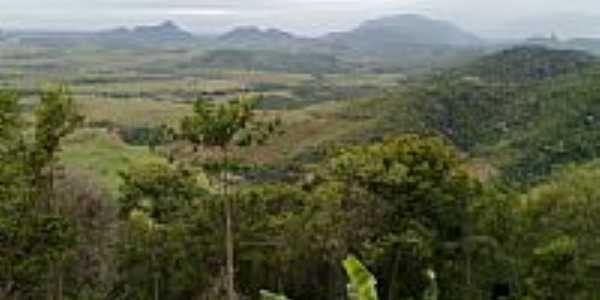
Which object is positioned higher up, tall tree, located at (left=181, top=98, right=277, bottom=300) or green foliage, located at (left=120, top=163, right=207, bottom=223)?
tall tree, located at (left=181, top=98, right=277, bottom=300)

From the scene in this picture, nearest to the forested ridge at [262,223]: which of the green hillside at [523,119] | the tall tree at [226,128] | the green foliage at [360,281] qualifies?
the tall tree at [226,128]

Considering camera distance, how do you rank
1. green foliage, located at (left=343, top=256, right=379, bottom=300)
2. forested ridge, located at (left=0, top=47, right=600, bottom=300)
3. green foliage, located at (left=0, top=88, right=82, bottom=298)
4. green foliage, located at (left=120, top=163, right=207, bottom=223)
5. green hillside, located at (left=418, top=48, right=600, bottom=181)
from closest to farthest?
green foliage, located at (left=343, top=256, right=379, bottom=300) → green foliage, located at (left=0, top=88, right=82, bottom=298) → forested ridge, located at (left=0, top=47, right=600, bottom=300) → green foliage, located at (left=120, top=163, right=207, bottom=223) → green hillside, located at (left=418, top=48, right=600, bottom=181)

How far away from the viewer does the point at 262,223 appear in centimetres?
4216

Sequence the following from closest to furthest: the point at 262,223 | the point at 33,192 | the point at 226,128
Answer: the point at 226,128 < the point at 33,192 < the point at 262,223

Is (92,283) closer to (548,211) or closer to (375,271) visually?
(375,271)

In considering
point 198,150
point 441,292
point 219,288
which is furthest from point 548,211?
point 198,150

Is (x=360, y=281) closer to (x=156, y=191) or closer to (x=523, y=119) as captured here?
(x=156, y=191)

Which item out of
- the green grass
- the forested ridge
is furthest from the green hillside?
the forested ridge

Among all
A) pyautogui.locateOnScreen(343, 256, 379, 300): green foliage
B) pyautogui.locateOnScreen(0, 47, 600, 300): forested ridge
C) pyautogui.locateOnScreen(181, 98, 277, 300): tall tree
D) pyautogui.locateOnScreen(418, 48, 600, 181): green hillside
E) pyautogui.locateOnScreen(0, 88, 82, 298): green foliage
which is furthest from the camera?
pyautogui.locateOnScreen(418, 48, 600, 181): green hillside

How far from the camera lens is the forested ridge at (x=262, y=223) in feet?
105

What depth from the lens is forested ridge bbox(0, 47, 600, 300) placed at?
105ft

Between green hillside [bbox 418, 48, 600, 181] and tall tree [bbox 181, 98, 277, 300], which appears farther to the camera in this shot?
green hillside [bbox 418, 48, 600, 181]

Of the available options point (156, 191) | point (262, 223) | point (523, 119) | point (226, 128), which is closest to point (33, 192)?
point (226, 128)

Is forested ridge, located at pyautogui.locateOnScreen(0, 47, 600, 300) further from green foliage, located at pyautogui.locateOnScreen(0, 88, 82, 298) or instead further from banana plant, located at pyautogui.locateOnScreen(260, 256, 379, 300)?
banana plant, located at pyautogui.locateOnScreen(260, 256, 379, 300)
